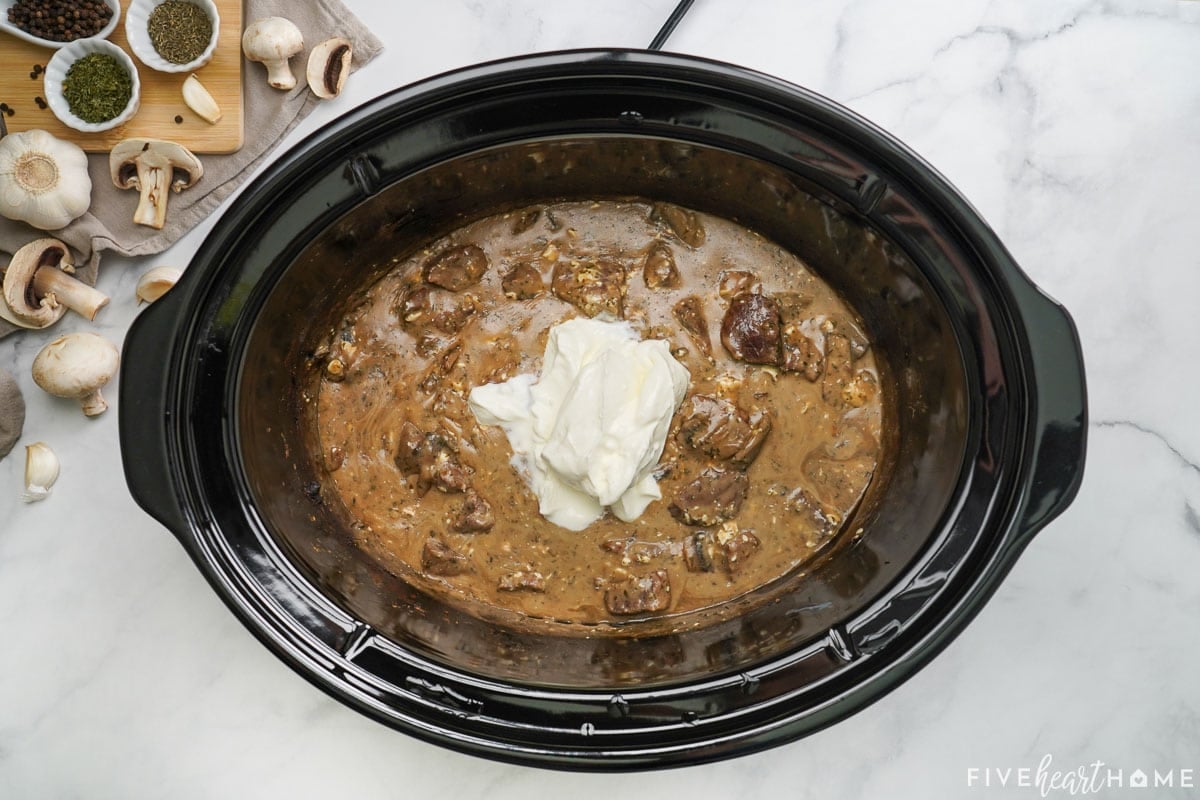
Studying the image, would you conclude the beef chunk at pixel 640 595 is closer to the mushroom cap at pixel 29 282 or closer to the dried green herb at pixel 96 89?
the mushroom cap at pixel 29 282

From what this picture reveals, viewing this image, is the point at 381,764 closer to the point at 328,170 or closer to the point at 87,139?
the point at 328,170

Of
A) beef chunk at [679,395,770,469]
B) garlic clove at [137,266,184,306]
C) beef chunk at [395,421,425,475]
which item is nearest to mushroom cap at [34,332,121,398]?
garlic clove at [137,266,184,306]

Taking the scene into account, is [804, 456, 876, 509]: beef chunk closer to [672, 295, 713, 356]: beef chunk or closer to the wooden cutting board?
[672, 295, 713, 356]: beef chunk

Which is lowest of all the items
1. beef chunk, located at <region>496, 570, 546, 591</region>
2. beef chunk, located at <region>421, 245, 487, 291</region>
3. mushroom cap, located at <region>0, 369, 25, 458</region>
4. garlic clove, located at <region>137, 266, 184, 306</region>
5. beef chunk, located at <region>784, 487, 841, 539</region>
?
mushroom cap, located at <region>0, 369, 25, 458</region>

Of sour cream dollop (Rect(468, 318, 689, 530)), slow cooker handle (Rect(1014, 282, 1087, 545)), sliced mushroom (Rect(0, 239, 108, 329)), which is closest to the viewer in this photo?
slow cooker handle (Rect(1014, 282, 1087, 545))

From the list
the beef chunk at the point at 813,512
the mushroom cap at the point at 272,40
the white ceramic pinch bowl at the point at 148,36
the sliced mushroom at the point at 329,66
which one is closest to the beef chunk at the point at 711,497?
the beef chunk at the point at 813,512

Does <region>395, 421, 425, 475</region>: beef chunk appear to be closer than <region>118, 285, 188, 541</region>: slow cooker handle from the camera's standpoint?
No

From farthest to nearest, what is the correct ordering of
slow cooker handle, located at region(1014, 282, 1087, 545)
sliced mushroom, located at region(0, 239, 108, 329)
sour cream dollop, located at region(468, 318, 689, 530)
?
sliced mushroom, located at region(0, 239, 108, 329) < sour cream dollop, located at region(468, 318, 689, 530) < slow cooker handle, located at region(1014, 282, 1087, 545)
